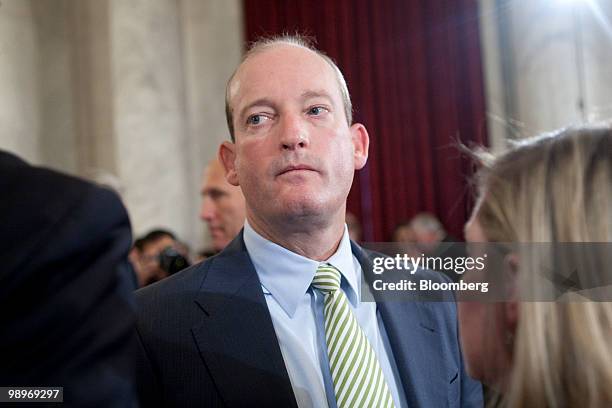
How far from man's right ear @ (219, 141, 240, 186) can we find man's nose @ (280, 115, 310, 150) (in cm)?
19

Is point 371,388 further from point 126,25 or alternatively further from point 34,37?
point 34,37

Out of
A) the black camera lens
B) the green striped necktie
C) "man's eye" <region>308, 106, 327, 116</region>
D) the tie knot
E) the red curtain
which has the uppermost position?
the red curtain

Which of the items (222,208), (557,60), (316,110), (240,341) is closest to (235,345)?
(240,341)

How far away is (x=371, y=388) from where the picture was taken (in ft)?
4.97

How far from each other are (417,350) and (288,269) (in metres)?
0.33

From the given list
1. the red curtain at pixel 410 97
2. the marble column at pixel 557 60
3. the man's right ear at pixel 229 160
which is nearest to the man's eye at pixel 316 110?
the man's right ear at pixel 229 160

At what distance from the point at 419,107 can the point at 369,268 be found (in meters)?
5.18

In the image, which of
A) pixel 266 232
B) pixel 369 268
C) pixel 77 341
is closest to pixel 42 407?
pixel 77 341

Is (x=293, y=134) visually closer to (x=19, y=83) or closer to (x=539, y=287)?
(x=539, y=287)

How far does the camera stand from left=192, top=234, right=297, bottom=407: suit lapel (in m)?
1.50

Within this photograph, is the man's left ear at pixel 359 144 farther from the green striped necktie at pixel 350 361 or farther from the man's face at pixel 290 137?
the green striped necktie at pixel 350 361

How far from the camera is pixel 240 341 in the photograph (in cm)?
156

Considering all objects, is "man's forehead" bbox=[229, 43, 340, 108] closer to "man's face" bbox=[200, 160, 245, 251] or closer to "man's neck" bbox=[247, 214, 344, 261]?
"man's neck" bbox=[247, 214, 344, 261]

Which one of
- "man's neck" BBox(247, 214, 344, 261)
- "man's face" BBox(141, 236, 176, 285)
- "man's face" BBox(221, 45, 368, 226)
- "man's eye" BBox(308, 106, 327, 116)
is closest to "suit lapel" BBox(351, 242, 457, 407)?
"man's neck" BBox(247, 214, 344, 261)
